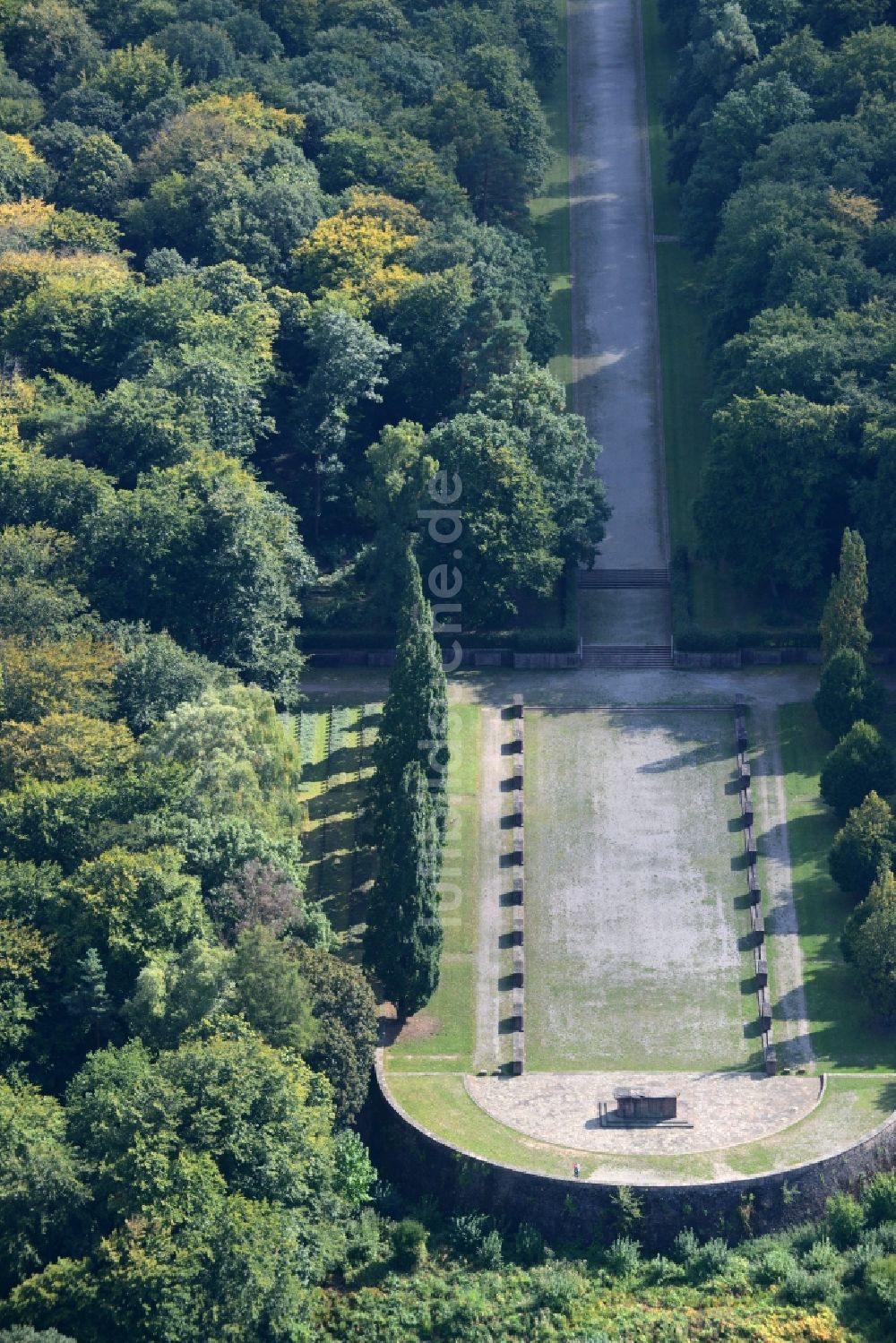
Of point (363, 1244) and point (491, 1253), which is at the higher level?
point (363, 1244)

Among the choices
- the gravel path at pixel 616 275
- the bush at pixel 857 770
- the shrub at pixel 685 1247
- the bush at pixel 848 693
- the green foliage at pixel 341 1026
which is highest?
the gravel path at pixel 616 275

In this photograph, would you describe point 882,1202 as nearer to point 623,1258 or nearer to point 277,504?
point 623,1258

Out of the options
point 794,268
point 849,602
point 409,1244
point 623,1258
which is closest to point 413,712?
point 849,602

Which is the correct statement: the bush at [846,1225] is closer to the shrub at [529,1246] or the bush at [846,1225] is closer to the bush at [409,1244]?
the shrub at [529,1246]

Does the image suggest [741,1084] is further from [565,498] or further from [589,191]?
[589,191]

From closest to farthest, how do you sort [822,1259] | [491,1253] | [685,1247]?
[822,1259] → [685,1247] → [491,1253]

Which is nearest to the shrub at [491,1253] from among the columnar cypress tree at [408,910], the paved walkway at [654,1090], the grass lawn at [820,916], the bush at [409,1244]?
the bush at [409,1244]
